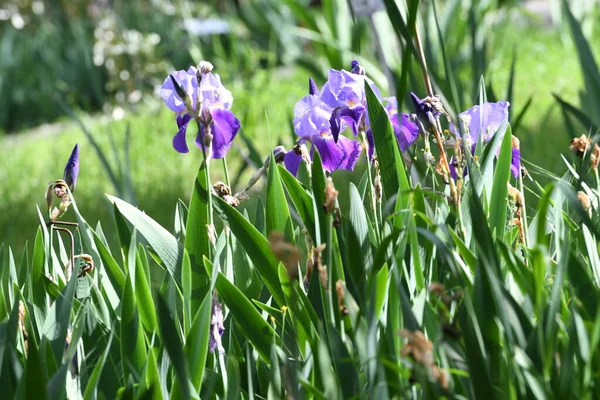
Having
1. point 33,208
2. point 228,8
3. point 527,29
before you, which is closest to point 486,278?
point 33,208

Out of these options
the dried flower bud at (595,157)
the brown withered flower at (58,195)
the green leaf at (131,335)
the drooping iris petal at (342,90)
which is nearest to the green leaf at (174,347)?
the green leaf at (131,335)

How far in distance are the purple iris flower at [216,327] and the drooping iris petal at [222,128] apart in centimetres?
31

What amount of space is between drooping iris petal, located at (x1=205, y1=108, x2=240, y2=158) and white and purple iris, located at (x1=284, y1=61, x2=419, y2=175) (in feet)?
0.31

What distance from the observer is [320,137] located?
1.28 m

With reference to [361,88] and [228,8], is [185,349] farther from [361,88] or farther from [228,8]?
[228,8]

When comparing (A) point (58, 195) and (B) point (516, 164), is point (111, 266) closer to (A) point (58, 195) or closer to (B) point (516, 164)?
(A) point (58, 195)

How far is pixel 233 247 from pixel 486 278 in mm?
517

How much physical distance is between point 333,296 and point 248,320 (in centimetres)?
12

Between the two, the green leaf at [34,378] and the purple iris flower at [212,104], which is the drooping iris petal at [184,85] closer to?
the purple iris flower at [212,104]

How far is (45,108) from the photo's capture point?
6.17 m

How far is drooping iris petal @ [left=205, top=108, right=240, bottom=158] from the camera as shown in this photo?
4.20 feet

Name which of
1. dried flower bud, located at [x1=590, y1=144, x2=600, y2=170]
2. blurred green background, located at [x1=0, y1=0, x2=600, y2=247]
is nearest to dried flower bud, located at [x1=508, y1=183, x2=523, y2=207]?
dried flower bud, located at [x1=590, y1=144, x2=600, y2=170]

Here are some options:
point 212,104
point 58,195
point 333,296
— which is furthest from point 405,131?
point 58,195

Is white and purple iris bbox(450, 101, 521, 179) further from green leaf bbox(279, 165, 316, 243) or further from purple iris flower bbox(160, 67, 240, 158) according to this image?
purple iris flower bbox(160, 67, 240, 158)
